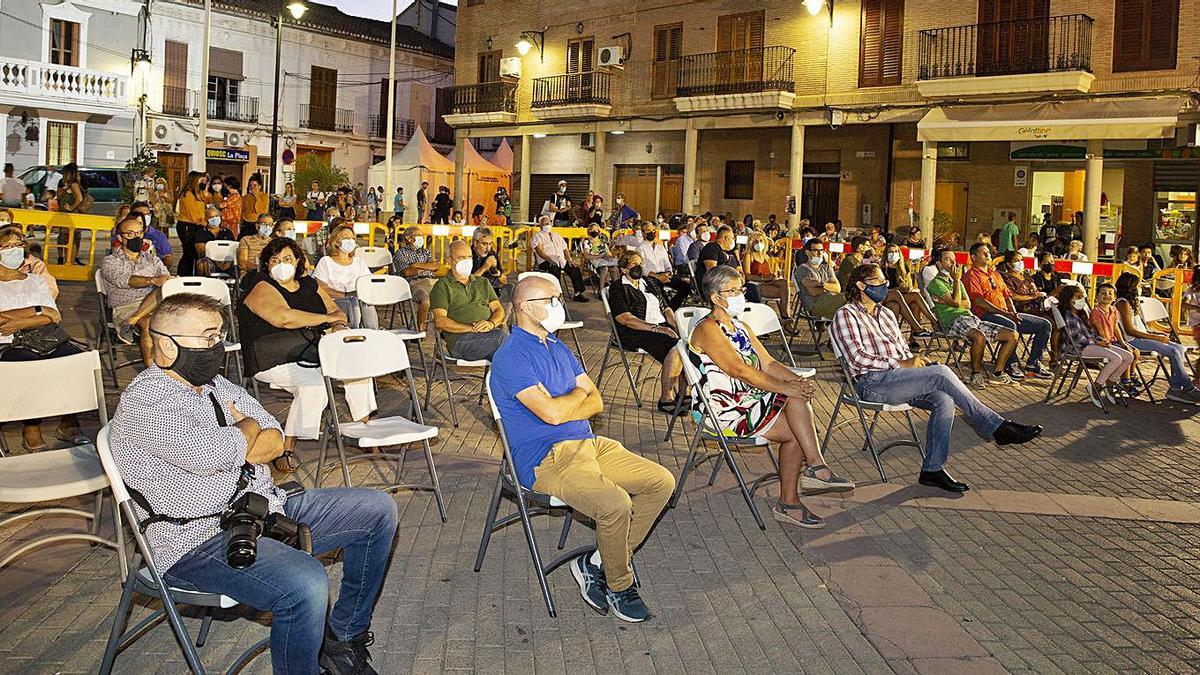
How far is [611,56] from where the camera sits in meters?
30.4

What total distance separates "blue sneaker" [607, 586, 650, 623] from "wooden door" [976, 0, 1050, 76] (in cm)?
2057

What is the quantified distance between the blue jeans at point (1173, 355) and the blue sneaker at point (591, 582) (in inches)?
301

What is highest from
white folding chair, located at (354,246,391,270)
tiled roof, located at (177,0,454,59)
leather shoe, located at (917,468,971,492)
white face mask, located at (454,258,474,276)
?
tiled roof, located at (177,0,454,59)

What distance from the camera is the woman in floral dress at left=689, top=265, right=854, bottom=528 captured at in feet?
20.2

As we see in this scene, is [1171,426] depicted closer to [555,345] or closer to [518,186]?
[555,345]

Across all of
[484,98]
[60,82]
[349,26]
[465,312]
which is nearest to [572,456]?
[465,312]

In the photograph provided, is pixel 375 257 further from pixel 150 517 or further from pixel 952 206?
pixel 952 206

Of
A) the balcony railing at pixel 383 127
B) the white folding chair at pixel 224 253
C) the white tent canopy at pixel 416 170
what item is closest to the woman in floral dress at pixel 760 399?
the white folding chair at pixel 224 253

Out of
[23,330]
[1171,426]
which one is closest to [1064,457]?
[1171,426]

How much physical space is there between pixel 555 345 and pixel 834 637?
1.79 m

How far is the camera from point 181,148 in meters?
40.0

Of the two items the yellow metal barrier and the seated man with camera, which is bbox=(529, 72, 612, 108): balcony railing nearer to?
the yellow metal barrier

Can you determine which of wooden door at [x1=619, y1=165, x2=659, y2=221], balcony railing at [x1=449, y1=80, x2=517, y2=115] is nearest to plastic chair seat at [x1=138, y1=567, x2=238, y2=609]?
wooden door at [x1=619, y1=165, x2=659, y2=221]

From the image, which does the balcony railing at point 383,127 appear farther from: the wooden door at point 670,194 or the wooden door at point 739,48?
the wooden door at point 739,48
